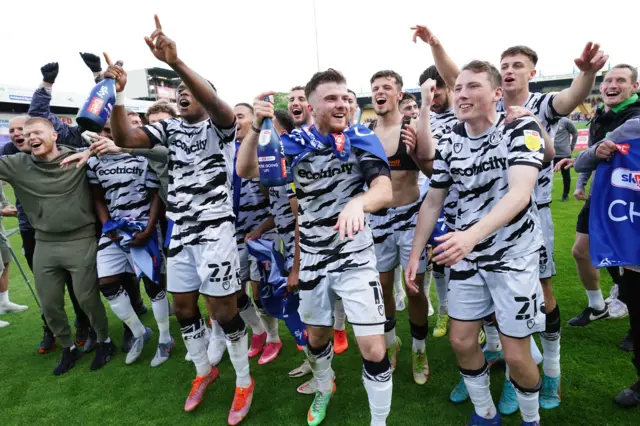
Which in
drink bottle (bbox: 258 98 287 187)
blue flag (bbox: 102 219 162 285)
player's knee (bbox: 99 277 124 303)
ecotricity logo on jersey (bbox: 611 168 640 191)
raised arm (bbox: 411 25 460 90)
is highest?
raised arm (bbox: 411 25 460 90)

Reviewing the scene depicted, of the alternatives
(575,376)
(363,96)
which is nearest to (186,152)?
(575,376)

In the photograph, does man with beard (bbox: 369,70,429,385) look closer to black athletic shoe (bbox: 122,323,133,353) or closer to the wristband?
the wristband

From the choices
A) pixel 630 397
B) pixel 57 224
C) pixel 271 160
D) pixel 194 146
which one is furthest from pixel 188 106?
pixel 630 397

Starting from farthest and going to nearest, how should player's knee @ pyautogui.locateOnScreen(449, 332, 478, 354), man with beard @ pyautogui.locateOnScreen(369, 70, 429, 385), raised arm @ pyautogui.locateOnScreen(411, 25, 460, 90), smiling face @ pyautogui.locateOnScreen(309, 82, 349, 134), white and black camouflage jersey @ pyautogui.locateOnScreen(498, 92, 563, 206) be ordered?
man with beard @ pyautogui.locateOnScreen(369, 70, 429, 385), raised arm @ pyautogui.locateOnScreen(411, 25, 460, 90), white and black camouflage jersey @ pyautogui.locateOnScreen(498, 92, 563, 206), smiling face @ pyautogui.locateOnScreen(309, 82, 349, 134), player's knee @ pyautogui.locateOnScreen(449, 332, 478, 354)

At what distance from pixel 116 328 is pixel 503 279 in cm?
501

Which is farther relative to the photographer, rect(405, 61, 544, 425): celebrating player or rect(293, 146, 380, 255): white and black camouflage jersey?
rect(293, 146, 380, 255): white and black camouflage jersey

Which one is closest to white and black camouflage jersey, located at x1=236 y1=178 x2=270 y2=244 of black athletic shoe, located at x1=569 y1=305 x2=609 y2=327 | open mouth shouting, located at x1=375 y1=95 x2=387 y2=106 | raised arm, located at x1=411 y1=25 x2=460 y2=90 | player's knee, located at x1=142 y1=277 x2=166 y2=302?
player's knee, located at x1=142 y1=277 x2=166 y2=302

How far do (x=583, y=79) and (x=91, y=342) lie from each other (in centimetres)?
570

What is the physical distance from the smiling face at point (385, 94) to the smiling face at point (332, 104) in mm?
909

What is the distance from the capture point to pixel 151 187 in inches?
164

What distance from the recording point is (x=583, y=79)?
2.70 meters

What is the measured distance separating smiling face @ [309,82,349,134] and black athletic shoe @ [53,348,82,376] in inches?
156

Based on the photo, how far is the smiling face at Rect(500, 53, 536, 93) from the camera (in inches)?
113

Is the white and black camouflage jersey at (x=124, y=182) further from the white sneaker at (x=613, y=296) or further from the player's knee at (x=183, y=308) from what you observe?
the white sneaker at (x=613, y=296)
